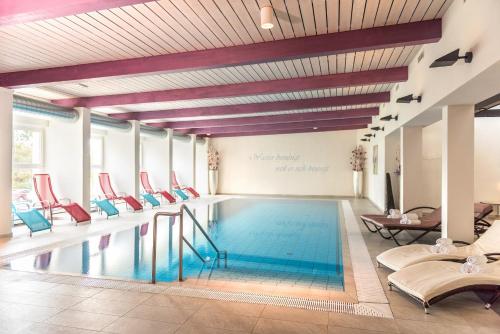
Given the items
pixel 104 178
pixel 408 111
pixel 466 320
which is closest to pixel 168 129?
pixel 104 178

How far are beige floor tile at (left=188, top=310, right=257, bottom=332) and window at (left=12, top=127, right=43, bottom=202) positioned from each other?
749 cm

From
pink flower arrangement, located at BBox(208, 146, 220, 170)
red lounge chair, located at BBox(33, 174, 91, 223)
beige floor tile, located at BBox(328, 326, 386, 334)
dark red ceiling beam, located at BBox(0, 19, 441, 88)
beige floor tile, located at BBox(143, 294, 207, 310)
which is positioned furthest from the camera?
pink flower arrangement, located at BBox(208, 146, 220, 170)

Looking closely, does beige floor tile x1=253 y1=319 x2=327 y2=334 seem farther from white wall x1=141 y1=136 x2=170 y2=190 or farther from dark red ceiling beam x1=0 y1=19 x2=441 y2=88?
white wall x1=141 y1=136 x2=170 y2=190

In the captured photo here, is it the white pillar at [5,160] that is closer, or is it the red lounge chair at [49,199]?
the white pillar at [5,160]

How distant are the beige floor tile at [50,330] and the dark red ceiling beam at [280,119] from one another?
8924 mm

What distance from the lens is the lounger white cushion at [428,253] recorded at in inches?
146

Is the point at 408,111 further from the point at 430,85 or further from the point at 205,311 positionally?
the point at 205,311

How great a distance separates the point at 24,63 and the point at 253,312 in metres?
5.11

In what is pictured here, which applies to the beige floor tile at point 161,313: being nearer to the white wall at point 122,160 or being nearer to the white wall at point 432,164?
the white wall at point 122,160

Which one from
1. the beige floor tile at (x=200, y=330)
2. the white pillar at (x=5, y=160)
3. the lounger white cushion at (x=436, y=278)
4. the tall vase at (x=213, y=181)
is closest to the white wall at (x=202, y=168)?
the tall vase at (x=213, y=181)

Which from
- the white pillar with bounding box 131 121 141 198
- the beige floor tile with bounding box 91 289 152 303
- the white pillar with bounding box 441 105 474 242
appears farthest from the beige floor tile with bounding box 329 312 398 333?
the white pillar with bounding box 131 121 141 198

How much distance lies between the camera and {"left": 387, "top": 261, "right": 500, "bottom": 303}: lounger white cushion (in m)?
2.83

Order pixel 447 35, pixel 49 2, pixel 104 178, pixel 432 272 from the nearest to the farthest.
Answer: pixel 49 2
pixel 432 272
pixel 447 35
pixel 104 178

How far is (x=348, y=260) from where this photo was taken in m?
4.58
